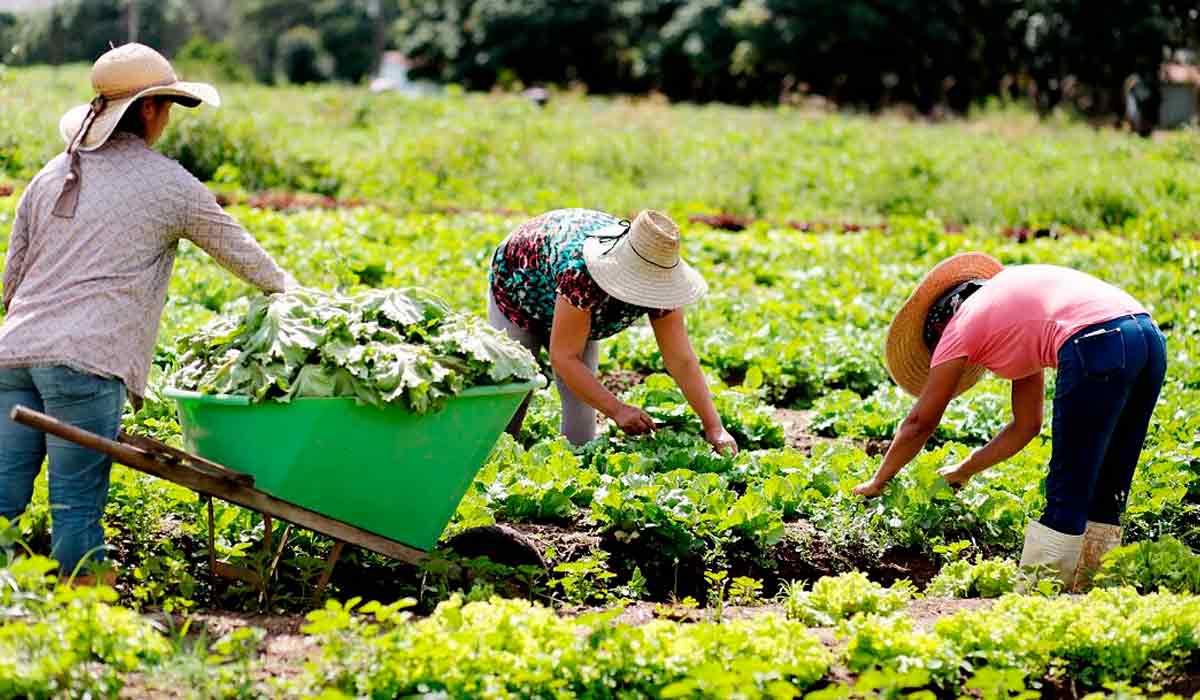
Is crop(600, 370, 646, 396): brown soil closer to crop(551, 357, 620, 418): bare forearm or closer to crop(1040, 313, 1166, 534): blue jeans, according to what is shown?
crop(551, 357, 620, 418): bare forearm

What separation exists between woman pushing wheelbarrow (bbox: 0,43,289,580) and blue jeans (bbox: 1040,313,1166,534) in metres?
2.79

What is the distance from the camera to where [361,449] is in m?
4.32

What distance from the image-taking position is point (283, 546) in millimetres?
4566

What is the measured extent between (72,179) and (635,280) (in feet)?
6.90

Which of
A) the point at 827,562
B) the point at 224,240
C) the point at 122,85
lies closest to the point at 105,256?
the point at 224,240

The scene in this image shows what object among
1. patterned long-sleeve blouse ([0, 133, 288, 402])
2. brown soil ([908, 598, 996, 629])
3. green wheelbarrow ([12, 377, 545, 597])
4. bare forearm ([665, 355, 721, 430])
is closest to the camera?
patterned long-sleeve blouse ([0, 133, 288, 402])

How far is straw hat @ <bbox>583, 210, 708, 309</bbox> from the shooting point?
545 cm

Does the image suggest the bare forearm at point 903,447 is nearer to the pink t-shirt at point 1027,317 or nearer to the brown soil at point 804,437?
the pink t-shirt at point 1027,317

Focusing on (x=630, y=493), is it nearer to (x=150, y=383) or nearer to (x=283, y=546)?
(x=283, y=546)

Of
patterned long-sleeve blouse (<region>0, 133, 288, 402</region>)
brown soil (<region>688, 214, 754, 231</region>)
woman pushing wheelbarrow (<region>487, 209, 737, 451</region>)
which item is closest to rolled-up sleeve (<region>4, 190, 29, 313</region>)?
patterned long-sleeve blouse (<region>0, 133, 288, 402</region>)

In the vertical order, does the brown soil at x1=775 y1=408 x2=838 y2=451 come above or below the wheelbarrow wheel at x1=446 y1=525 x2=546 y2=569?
below

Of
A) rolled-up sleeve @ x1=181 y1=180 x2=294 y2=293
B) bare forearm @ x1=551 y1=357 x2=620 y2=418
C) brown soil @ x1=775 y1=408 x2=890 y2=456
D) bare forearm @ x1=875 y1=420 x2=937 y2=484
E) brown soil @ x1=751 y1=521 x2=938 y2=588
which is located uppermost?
rolled-up sleeve @ x1=181 y1=180 x2=294 y2=293

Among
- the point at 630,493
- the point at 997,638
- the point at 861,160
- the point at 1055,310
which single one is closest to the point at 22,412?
the point at 630,493

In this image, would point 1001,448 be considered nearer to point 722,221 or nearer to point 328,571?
point 328,571
